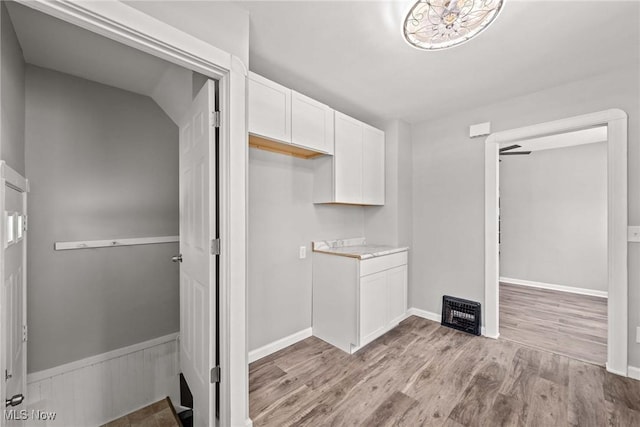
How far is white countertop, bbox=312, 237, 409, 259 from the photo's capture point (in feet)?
8.43

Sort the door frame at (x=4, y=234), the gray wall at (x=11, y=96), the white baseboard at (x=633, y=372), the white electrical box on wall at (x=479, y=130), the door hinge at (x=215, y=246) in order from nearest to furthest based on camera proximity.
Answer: the door frame at (x=4, y=234) < the gray wall at (x=11, y=96) < the door hinge at (x=215, y=246) < the white baseboard at (x=633, y=372) < the white electrical box on wall at (x=479, y=130)

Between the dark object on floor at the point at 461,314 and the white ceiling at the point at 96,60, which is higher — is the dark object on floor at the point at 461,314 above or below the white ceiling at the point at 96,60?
below

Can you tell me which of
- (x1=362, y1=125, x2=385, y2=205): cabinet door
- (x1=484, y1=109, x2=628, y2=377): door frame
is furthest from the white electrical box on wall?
(x1=362, y1=125, x2=385, y2=205): cabinet door

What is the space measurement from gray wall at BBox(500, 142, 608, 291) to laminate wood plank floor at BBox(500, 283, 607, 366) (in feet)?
1.42

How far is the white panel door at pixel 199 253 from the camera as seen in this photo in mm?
1546

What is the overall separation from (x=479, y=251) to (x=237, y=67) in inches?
114

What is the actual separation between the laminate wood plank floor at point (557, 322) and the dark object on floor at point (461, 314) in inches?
12.3

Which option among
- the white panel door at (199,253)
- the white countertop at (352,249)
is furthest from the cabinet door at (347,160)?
the white panel door at (199,253)

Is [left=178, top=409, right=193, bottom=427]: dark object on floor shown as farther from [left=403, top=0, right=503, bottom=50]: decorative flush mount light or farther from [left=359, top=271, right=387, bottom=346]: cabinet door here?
[left=403, top=0, right=503, bottom=50]: decorative flush mount light

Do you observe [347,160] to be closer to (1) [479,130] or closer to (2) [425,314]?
(1) [479,130]

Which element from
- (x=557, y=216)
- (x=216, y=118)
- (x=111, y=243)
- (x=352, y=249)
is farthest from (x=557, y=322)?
(x=111, y=243)

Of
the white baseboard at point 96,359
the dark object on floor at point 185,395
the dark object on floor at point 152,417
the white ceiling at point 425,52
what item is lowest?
the dark object on floor at point 152,417

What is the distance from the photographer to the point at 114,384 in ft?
7.57

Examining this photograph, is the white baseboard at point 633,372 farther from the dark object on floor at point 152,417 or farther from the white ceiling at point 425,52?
the dark object on floor at point 152,417
